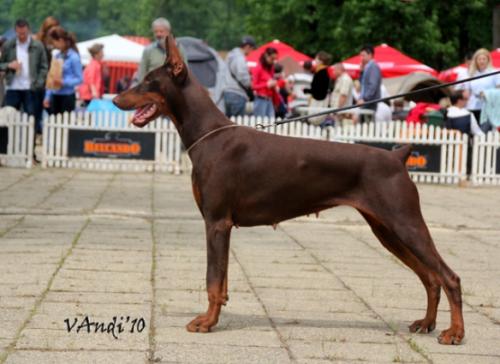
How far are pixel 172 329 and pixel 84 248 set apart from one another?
331cm

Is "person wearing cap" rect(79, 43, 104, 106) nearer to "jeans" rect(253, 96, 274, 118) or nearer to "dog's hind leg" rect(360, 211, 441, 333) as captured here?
"jeans" rect(253, 96, 274, 118)

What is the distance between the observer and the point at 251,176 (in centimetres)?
657

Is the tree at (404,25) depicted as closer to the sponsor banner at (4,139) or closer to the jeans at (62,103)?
the jeans at (62,103)

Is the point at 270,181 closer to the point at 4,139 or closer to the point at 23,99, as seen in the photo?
the point at 4,139

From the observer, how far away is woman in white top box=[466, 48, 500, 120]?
19.4 m

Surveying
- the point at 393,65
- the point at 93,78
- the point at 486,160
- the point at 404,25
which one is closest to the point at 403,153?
the point at 486,160

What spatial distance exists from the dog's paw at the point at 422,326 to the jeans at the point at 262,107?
A: 14022 mm

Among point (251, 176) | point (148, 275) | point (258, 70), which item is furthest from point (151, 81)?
point (258, 70)

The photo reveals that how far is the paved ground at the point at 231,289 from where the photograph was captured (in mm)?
5930

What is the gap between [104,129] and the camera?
19.4 metres

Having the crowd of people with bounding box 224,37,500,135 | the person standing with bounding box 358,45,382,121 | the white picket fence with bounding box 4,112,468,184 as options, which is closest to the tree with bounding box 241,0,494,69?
the crowd of people with bounding box 224,37,500,135

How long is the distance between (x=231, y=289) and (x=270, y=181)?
156cm

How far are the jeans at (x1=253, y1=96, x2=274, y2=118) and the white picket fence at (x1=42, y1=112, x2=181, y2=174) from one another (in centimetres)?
186

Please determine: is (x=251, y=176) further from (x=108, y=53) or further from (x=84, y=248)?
(x=108, y=53)
